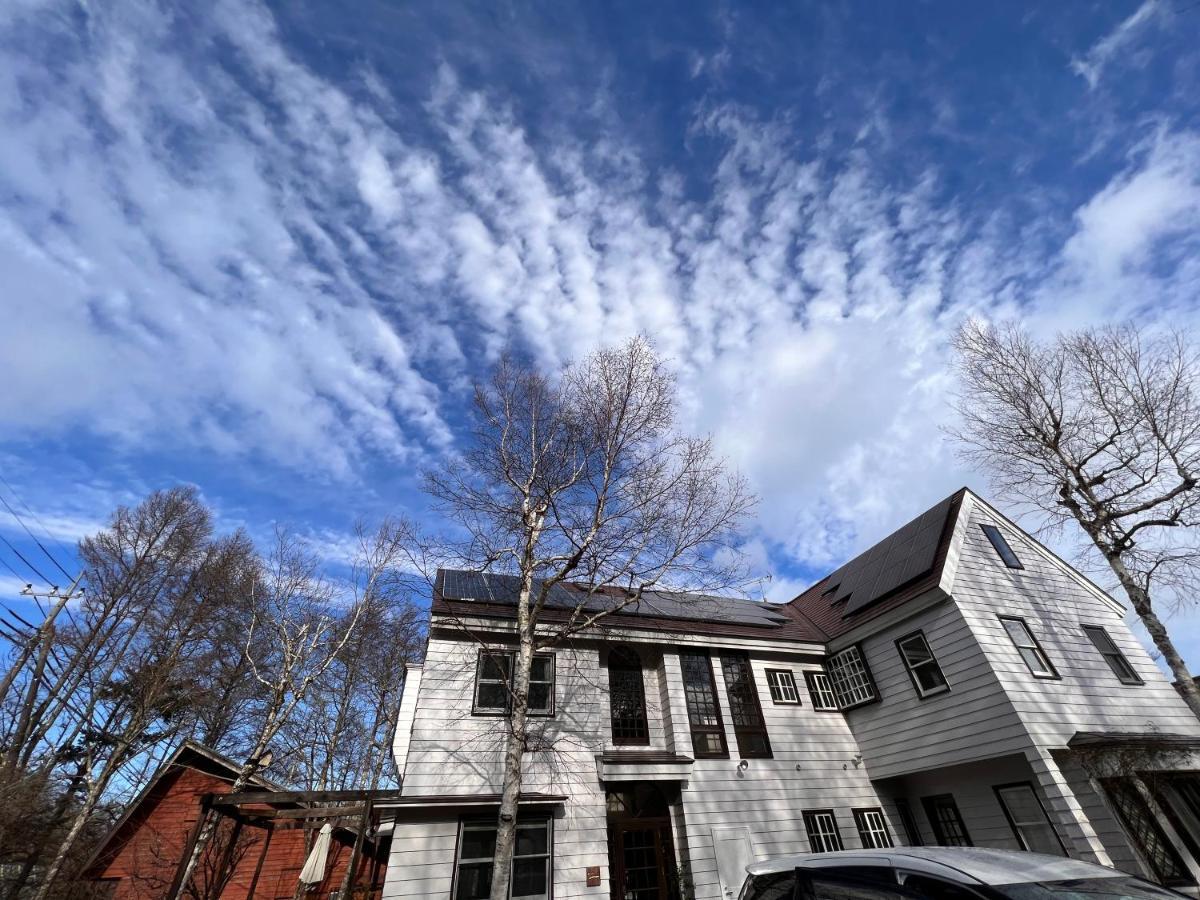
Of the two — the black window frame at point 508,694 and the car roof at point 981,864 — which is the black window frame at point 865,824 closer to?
the black window frame at point 508,694

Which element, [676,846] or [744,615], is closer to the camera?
[676,846]

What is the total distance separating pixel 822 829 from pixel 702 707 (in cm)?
389

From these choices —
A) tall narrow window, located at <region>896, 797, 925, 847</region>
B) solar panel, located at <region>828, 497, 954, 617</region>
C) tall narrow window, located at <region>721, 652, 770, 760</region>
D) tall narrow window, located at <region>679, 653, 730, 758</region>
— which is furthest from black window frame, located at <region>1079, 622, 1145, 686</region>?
tall narrow window, located at <region>679, 653, 730, 758</region>

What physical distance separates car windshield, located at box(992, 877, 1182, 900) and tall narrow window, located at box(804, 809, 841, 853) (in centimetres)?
1115

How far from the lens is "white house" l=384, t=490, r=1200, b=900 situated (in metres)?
10.2

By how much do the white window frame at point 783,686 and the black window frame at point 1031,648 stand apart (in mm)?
5454

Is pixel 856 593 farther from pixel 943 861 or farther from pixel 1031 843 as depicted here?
pixel 943 861

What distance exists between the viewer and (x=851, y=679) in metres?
14.9

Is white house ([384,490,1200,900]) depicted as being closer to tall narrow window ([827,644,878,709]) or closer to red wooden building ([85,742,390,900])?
tall narrow window ([827,644,878,709])

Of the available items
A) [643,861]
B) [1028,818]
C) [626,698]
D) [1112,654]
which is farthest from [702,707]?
[1112,654]

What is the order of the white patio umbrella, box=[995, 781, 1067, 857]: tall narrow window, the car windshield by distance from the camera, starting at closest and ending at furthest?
the car windshield < the white patio umbrella < box=[995, 781, 1067, 857]: tall narrow window

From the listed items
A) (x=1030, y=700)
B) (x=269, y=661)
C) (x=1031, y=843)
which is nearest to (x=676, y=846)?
(x=1031, y=843)

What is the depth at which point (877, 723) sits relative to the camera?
1380 centimetres

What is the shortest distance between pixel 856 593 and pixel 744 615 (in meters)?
3.57
